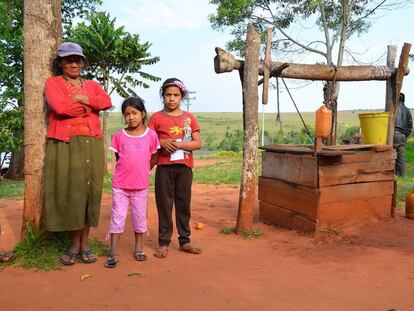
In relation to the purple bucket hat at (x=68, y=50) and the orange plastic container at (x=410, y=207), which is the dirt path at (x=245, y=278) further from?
Answer: the purple bucket hat at (x=68, y=50)

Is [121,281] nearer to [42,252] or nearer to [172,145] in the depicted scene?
[42,252]

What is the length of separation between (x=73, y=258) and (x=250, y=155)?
7.30 ft

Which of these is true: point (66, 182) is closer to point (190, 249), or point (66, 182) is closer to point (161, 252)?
point (161, 252)

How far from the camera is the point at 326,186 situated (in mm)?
4652

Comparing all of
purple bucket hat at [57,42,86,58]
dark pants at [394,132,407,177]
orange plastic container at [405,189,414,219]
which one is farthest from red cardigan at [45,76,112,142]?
dark pants at [394,132,407,177]

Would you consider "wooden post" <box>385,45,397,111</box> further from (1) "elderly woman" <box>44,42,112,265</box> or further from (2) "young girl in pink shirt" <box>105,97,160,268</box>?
(1) "elderly woman" <box>44,42,112,265</box>

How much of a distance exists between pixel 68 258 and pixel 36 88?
5.13ft

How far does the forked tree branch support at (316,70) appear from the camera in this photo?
462cm

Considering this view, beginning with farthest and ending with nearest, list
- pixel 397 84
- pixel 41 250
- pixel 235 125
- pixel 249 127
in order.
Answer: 1. pixel 235 125
2. pixel 397 84
3. pixel 249 127
4. pixel 41 250

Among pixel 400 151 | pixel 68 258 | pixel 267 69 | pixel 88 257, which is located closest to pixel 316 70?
pixel 267 69

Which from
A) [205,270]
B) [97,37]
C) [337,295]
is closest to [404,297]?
[337,295]

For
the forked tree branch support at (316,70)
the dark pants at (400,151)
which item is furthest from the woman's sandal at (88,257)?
the dark pants at (400,151)

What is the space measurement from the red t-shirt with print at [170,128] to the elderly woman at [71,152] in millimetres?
500

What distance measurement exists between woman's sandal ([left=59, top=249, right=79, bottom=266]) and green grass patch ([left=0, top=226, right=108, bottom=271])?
0.14ft
